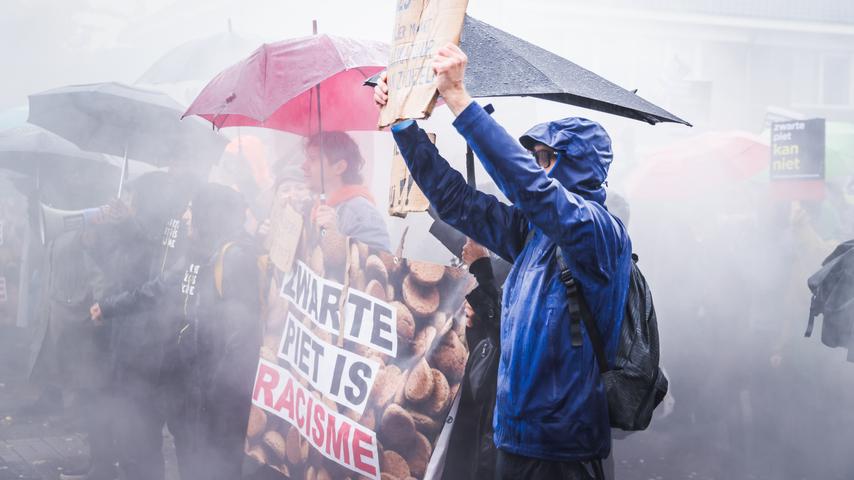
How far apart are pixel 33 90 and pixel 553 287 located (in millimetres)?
8492

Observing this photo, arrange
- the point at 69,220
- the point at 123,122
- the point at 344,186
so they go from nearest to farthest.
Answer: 1. the point at 344,186
2. the point at 69,220
3. the point at 123,122

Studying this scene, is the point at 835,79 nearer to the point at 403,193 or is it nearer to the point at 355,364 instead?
the point at 355,364

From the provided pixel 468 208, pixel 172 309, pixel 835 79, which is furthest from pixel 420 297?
pixel 835 79

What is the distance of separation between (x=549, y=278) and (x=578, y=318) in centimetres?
13

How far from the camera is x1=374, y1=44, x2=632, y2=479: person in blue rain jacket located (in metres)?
1.82

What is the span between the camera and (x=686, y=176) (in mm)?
7324

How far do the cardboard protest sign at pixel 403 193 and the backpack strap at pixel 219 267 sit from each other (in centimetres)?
156

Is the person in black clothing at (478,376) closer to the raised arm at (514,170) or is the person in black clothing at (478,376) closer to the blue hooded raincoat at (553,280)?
the blue hooded raincoat at (553,280)

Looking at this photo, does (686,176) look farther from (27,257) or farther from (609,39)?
(609,39)

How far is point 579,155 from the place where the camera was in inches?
81.8

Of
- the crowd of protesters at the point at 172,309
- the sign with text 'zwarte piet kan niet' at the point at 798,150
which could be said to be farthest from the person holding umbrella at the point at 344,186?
the sign with text 'zwarte piet kan niet' at the point at 798,150

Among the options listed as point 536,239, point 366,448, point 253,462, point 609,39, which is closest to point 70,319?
point 253,462

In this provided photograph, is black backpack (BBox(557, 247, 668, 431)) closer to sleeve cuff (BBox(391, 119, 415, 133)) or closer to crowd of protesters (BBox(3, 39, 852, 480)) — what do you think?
crowd of protesters (BBox(3, 39, 852, 480))

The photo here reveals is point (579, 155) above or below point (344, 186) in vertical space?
above
